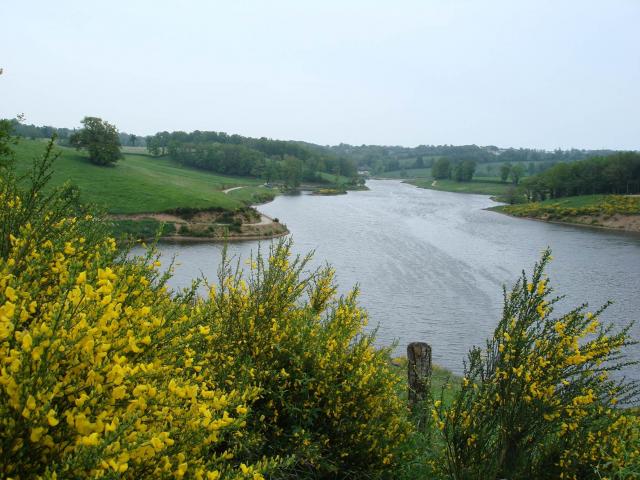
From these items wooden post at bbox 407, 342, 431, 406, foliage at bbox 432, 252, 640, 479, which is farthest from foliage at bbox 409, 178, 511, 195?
foliage at bbox 432, 252, 640, 479

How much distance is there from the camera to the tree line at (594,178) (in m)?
101

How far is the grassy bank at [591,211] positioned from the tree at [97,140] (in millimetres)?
74931

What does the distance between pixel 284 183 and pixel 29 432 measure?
136375mm

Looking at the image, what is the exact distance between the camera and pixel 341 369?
294 inches

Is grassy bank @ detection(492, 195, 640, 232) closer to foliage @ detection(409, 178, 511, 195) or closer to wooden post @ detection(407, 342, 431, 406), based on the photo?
foliage @ detection(409, 178, 511, 195)

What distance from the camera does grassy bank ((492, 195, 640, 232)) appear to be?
7921 cm

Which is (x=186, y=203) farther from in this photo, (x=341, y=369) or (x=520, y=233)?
(x=341, y=369)

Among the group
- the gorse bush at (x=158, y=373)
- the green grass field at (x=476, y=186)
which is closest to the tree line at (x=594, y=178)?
the green grass field at (x=476, y=186)

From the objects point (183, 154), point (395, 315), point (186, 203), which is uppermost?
point (183, 154)

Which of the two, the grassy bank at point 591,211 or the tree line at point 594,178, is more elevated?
the tree line at point 594,178

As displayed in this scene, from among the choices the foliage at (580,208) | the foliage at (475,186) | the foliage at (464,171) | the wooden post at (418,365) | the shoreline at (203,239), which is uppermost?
the foliage at (464,171)

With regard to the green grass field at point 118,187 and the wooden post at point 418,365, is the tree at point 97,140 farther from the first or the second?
the wooden post at point 418,365

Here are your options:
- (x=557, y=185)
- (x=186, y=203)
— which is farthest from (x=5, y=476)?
(x=557, y=185)

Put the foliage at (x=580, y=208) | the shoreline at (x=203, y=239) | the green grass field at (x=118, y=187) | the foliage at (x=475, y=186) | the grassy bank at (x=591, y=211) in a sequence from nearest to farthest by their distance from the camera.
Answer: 1. the shoreline at (x=203, y=239)
2. the green grass field at (x=118, y=187)
3. the grassy bank at (x=591, y=211)
4. the foliage at (x=580, y=208)
5. the foliage at (x=475, y=186)
